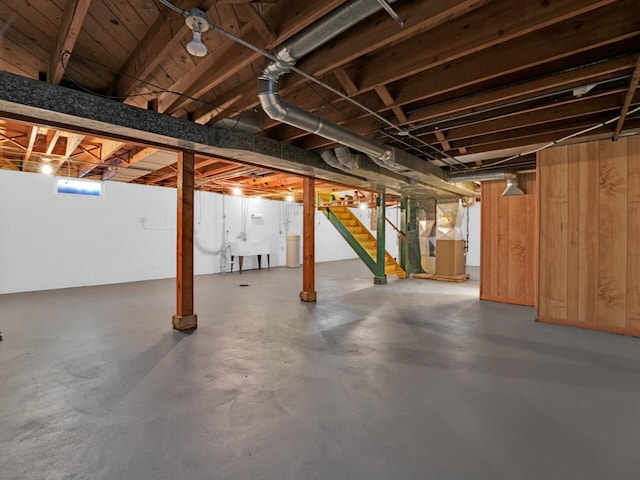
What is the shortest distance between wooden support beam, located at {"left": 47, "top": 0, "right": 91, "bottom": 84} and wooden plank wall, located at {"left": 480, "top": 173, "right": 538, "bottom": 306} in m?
5.15

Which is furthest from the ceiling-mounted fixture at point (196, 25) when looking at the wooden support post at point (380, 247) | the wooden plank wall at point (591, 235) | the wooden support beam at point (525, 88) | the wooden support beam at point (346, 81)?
the wooden support post at point (380, 247)

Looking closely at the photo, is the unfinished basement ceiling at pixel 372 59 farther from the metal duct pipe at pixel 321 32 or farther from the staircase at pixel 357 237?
the staircase at pixel 357 237

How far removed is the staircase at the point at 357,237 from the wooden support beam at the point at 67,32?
4.96 meters

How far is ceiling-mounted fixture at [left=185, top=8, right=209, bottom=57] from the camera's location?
1470mm

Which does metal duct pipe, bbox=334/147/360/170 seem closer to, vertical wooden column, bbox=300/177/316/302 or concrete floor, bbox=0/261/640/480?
vertical wooden column, bbox=300/177/316/302

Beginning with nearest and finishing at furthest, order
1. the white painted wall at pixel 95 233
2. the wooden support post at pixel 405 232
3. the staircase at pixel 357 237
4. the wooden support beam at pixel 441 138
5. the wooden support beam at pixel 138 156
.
Answer: the wooden support beam at pixel 441 138 < the wooden support beam at pixel 138 156 < the white painted wall at pixel 95 233 < the staircase at pixel 357 237 < the wooden support post at pixel 405 232

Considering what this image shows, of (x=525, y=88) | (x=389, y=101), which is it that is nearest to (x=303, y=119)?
(x=389, y=101)

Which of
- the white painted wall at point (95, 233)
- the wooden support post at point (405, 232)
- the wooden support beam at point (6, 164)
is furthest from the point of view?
the wooden support post at point (405, 232)

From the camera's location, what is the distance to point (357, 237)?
7.04 metres

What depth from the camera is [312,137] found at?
3.69 m

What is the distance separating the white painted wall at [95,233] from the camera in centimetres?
511

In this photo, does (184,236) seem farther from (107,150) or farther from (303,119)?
(107,150)

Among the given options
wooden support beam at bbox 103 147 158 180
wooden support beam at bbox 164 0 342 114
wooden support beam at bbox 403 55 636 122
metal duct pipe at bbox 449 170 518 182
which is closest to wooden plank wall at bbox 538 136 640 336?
metal duct pipe at bbox 449 170 518 182

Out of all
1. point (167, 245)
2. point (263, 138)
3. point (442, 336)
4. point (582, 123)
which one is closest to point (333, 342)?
point (442, 336)
